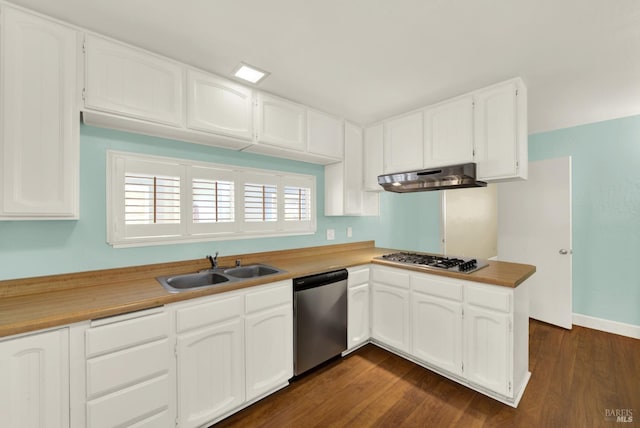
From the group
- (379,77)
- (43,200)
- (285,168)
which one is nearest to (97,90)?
(43,200)

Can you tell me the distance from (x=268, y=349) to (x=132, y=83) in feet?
6.62

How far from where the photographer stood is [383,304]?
8.44 ft

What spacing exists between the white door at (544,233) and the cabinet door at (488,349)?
2009mm

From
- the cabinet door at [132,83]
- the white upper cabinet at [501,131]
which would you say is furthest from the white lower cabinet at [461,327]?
the cabinet door at [132,83]

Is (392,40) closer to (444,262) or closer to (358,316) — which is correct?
(444,262)

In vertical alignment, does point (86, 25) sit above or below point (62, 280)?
above

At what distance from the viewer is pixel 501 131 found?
7.02ft

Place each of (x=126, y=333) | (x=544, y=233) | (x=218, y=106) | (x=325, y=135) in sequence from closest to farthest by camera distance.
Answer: (x=126, y=333) → (x=218, y=106) → (x=325, y=135) → (x=544, y=233)

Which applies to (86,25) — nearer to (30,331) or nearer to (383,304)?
(30,331)

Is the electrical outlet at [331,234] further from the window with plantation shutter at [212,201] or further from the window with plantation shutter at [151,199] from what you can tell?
the window with plantation shutter at [151,199]

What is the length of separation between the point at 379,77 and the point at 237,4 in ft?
3.88

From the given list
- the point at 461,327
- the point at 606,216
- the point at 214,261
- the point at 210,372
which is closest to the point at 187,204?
the point at 214,261

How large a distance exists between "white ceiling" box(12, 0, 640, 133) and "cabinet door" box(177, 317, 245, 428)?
183cm

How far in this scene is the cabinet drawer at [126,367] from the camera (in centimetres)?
128
